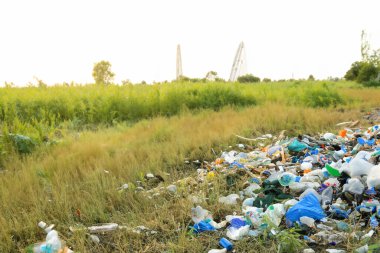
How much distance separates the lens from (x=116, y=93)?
274 inches

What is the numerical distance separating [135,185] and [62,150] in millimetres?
1483

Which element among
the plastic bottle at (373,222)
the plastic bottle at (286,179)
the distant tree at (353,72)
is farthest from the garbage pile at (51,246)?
the distant tree at (353,72)

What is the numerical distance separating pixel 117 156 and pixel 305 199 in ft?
6.94

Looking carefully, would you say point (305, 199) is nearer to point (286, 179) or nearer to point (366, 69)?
point (286, 179)

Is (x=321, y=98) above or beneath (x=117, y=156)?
above

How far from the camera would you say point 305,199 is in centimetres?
222

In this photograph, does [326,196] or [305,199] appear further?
[326,196]

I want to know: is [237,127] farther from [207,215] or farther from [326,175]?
[207,215]

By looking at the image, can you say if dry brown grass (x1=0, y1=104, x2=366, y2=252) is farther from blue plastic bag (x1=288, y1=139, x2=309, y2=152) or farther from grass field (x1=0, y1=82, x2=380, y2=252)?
blue plastic bag (x1=288, y1=139, x2=309, y2=152)

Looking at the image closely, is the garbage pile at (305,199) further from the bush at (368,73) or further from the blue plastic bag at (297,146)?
the bush at (368,73)

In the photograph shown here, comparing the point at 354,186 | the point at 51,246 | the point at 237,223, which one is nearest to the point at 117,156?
the point at 51,246

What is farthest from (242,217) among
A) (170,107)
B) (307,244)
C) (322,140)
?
(170,107)

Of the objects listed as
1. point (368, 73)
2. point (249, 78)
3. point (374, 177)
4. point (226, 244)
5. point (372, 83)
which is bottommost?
point (226, 244)

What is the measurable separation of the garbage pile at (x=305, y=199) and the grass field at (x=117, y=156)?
0.49 feet
